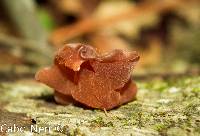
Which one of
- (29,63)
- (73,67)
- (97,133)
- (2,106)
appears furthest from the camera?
(29,63)

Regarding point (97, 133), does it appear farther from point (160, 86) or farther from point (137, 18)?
point (137, 18)

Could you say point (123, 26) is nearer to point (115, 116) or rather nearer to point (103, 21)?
point (103, 21)

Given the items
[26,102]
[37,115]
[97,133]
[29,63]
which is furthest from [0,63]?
[97,133]

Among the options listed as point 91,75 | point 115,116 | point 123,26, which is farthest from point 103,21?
point 115,116

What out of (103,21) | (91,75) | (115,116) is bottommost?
(115,116)

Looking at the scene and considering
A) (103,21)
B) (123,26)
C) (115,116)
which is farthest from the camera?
(123,26)

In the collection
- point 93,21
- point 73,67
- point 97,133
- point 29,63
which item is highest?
point 93,21

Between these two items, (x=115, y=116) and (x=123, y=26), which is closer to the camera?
(x=115, y=116)
